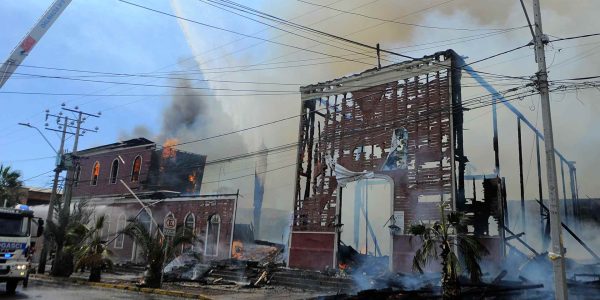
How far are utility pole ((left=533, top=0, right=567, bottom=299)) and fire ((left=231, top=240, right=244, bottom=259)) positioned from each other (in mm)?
20019

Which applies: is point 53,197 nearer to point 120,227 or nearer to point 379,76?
point 120,227

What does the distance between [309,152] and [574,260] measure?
14.4m

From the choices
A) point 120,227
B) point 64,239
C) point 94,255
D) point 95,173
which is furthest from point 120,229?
point 94,255

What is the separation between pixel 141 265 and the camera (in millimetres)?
30141

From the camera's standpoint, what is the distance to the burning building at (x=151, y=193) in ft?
99.6

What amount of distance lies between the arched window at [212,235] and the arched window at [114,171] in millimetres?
14917

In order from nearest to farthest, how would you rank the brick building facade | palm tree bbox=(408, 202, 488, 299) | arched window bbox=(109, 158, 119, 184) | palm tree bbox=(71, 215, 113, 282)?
1. palm tree bbox=(408, 202, 488, 299)
2. palm tree bbox=(71, 215, 113, 282)
3. the brick building facade
4. arched window bbox=(109, 158, 119, 184)

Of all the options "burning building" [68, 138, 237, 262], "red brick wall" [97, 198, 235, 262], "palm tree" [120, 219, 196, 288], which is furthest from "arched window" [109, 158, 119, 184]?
"palm tree" [120, 219, 196, 288]

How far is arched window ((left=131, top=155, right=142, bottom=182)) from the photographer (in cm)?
3909

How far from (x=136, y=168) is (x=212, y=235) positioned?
12897mm

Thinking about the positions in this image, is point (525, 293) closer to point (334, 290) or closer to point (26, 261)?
point (334, 290)

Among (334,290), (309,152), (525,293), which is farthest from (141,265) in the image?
(525,293)

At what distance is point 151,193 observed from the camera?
3584 cm

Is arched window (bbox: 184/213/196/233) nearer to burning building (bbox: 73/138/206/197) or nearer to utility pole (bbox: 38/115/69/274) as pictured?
burning building (bbox: 73/138/206/197)
